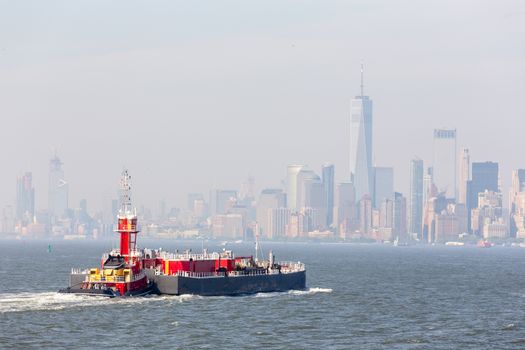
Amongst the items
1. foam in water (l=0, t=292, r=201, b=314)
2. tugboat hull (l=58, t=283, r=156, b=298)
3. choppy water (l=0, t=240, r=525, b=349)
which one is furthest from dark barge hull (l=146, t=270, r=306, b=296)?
tugboat hull (l=58, t=283, r=156, b=298)

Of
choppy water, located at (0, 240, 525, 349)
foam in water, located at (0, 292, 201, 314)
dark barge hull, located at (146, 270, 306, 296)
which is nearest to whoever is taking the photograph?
choppy water, located at (0, 240, 525, 349)

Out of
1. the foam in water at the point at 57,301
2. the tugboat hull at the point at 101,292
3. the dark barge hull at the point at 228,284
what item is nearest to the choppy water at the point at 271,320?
the foam in water at the point at 57,301

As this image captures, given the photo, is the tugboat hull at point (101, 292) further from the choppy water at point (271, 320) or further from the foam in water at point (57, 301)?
the choppy water at point (271, 320)

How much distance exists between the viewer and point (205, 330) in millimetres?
95688

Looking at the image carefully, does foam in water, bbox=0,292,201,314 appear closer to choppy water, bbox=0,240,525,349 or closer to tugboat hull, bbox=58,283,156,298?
choppy water, bbox=0,240,525,349

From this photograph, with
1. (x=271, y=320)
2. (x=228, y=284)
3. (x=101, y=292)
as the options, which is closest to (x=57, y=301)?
(x=101, y=292)

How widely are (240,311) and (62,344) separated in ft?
91.8

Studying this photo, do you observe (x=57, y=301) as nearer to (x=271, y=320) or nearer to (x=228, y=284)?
(x=228, y=284)

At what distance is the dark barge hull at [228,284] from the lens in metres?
122

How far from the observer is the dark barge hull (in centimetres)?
12156

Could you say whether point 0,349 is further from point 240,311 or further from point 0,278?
point 0,278

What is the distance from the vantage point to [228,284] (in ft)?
419

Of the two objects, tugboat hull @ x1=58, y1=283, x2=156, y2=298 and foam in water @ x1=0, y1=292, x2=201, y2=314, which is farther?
tugboat hull @ x1=58, y1=283, x2=156, y2=298

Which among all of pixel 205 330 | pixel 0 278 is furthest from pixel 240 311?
pixel 0 278
